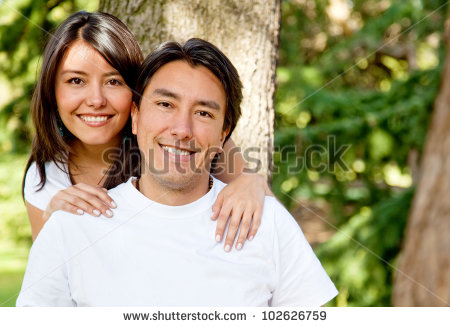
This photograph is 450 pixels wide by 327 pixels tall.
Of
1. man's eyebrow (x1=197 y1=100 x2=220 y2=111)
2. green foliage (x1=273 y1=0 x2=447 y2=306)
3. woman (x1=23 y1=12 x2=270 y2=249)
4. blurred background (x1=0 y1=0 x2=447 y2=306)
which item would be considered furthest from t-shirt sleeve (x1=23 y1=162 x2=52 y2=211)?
green foliage (x1=273 y1=0 x2=447 y2=306)

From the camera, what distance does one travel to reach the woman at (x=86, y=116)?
2.18m

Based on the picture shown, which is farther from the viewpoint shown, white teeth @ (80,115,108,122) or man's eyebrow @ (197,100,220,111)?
white teeth @ (80,115,108,122)

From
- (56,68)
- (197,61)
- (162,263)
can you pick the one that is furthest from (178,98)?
(56,68)

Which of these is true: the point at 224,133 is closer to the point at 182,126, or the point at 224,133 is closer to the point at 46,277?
the point at 182,126

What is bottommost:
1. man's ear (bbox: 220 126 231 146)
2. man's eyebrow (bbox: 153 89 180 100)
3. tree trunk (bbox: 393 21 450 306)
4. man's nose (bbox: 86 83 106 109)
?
tree trunk (bbox: 393 21 450 306)

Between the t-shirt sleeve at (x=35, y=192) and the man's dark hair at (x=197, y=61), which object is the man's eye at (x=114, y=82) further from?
the t-shirt sleeve at (x=35, y=192)

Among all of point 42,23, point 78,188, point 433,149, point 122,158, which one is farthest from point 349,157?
point 42,23

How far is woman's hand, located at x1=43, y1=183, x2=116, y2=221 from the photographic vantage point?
6.06 feet

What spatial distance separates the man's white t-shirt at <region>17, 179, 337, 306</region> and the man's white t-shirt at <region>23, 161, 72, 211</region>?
51cm

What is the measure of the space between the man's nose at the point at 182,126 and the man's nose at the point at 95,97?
1.54 ft

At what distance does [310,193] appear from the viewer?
475 cm

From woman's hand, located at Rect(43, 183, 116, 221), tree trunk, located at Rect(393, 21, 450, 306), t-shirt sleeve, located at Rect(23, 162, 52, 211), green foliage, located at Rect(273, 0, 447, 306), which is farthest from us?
green foliage, located at Rect(273, 0, 447, 306)

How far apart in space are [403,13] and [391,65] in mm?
3919

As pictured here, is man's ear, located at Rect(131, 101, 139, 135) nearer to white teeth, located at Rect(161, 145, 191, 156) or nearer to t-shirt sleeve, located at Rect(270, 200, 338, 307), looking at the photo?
white teeth, located at Rect(161, 145, 191, 156)
